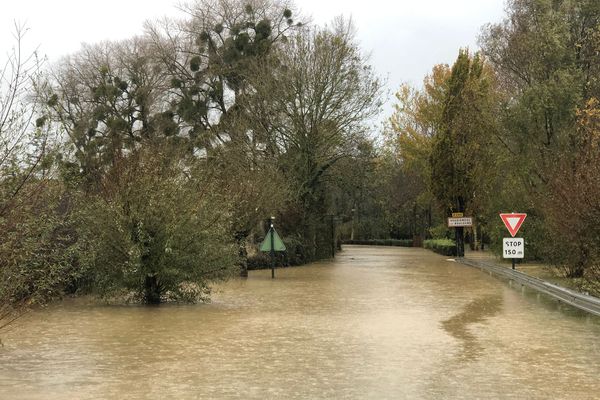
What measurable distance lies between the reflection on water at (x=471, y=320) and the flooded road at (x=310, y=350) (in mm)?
24

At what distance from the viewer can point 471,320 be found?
1465 centimetres

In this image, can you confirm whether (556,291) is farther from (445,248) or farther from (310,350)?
(445,248)

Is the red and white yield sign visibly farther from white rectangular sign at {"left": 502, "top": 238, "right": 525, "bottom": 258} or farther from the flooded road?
the flooded road

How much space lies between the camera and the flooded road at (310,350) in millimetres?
8430

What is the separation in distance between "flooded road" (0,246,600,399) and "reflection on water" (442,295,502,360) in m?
0.02

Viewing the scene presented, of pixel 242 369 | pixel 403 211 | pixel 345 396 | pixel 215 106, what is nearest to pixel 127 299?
pixel 242 369

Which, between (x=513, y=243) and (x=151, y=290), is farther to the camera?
(x=513, y=243)

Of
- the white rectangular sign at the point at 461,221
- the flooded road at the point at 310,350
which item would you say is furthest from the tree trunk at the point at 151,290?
the white rectangular sign at the point at 461,221

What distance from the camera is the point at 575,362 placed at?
10.0 meters

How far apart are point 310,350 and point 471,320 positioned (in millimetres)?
4771

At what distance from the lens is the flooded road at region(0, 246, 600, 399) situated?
8430 millimetres

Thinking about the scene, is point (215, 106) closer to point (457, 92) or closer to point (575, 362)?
point (457, 92)

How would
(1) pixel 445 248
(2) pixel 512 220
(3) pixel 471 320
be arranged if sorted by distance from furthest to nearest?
1. (1) pixel 445 248
2. (2) pixel 512 220
3. (3) pixel 471 320

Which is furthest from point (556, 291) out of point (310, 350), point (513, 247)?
point (310, 350)
